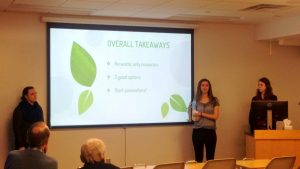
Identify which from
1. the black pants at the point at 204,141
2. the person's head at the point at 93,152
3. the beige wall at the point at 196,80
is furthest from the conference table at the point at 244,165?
the beige wall at the point at 196,80

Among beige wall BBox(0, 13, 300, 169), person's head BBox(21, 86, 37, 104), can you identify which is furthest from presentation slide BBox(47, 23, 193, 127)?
person's head BBox(21, 86, 37, 104)

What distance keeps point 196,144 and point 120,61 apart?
1.79 m

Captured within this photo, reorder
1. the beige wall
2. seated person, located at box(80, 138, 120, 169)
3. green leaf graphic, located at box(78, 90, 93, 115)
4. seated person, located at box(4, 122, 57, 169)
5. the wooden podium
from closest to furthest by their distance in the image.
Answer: seated person, located at box(4, 122, 57, 169)
seated person, located at box(80, 138, 120, 169)
the wooden podium
the beige wall
green leaf graphic, located at box(78, 90, 93, 115)

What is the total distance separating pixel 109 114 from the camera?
25.5 feet

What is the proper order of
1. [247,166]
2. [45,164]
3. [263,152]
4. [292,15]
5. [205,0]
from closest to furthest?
[45,164], [247,166], [205,0], [263,152], [292,15]

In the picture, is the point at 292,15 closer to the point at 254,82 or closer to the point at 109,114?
the point at 254,82

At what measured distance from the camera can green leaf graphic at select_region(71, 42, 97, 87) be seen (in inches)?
298

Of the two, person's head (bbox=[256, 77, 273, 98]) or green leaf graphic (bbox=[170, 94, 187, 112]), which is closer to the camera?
person's head (bbox=[256, 77, 273, 98])

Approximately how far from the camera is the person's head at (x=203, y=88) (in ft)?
24.9

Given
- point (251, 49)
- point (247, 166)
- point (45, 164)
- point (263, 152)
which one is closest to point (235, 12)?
point (251, 49)

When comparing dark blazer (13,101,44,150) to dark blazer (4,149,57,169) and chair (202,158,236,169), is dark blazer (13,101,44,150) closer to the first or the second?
chair (202,158,236,169)

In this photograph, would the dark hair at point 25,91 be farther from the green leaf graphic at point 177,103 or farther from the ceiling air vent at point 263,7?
the ceiling air vent at point 263,7

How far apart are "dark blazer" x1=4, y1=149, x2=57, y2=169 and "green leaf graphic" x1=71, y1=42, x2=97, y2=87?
399cm

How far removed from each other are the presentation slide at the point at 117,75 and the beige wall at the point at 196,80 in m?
0.17
